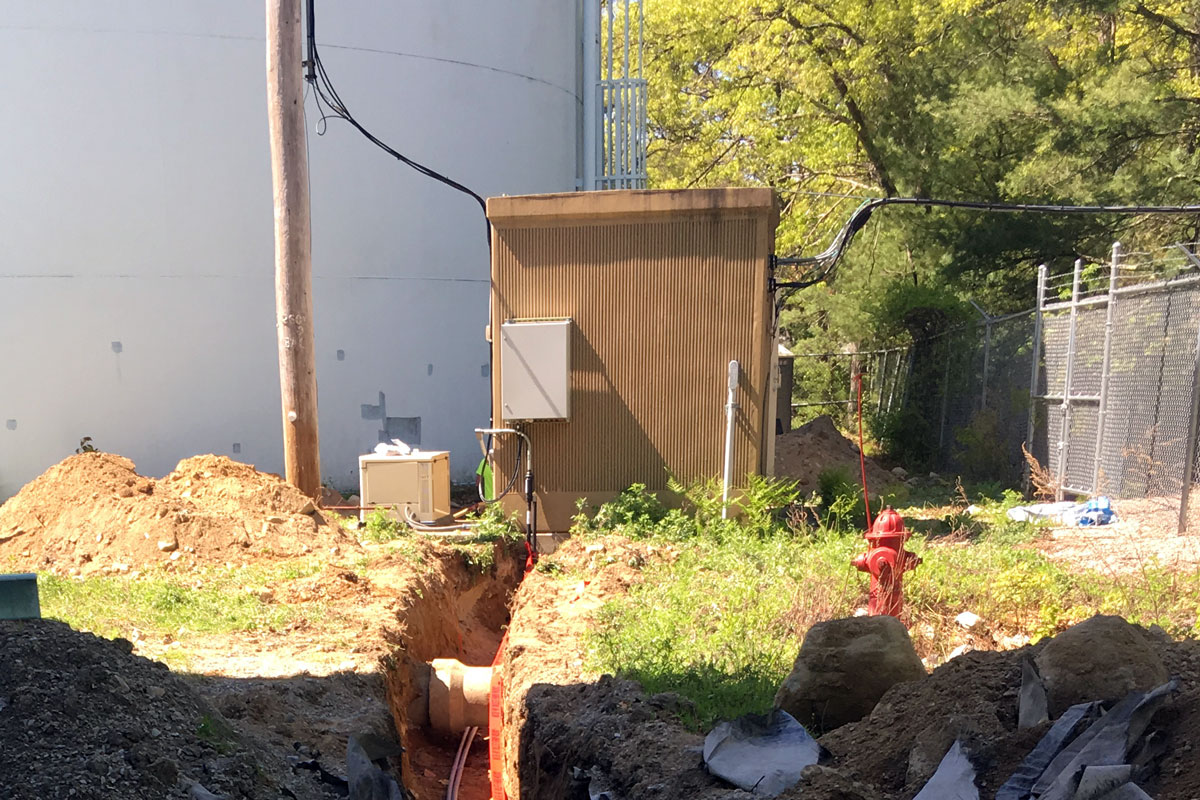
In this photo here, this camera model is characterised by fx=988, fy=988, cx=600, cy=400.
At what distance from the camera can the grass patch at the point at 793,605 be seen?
5477 mm

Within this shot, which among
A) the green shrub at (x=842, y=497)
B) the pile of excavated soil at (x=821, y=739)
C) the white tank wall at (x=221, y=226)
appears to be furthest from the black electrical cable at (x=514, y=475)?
the white tank wall at (x=221, y=226)

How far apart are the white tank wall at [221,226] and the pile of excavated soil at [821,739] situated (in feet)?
24.4

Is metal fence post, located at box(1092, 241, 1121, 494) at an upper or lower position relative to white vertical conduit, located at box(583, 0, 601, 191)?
lower

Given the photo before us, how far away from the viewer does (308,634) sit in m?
6.62

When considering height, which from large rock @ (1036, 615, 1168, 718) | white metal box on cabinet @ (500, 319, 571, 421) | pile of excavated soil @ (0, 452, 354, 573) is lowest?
pile of excavated soil @ (0, 452, 354, 573)

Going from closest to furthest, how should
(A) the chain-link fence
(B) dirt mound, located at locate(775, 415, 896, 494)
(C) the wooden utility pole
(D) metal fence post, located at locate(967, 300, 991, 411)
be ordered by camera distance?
(C) the wooden utility pole < (A) the chain-link fence < (D) metal fence post, located at locate(967, 300, 991, 411) < (B) dirt mound, located at locate(775, 415, 896, 494)

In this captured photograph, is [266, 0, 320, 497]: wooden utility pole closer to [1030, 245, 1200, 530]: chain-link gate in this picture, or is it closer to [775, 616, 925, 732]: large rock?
[775, 616, 925, 732]: large rock

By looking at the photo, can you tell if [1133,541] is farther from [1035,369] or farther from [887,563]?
[1035,369]

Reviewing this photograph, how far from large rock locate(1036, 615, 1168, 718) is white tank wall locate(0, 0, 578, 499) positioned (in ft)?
34.6

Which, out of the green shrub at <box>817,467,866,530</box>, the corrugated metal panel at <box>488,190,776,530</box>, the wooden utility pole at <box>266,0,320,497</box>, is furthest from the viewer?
the green shrub at <box>817,467,866,530</box>

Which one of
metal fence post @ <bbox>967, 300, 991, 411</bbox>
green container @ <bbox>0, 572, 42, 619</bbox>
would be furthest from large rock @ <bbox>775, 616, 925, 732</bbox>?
metal fence post @ <bbox>967, 300, 991, 411</bbox>

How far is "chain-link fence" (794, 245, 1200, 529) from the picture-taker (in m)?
9.09

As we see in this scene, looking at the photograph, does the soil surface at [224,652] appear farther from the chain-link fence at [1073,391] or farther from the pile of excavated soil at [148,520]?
Answer: the chain-link fence at [1073,391]

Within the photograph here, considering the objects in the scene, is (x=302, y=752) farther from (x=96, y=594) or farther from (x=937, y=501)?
(x=937, y=501)
